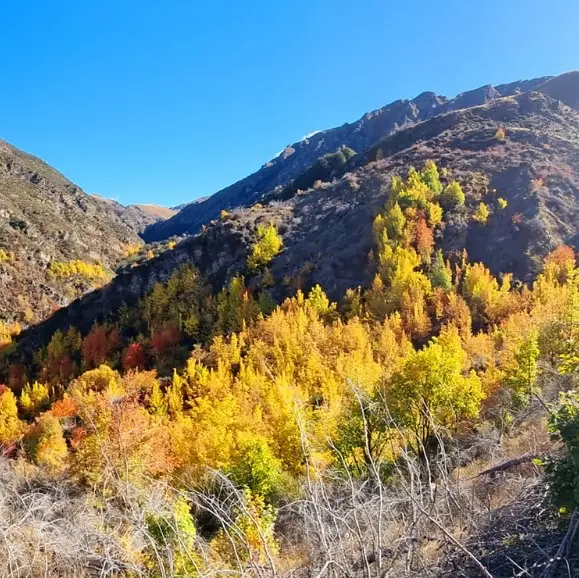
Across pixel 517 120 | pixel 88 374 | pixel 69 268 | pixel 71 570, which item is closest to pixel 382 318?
pixel 88 374

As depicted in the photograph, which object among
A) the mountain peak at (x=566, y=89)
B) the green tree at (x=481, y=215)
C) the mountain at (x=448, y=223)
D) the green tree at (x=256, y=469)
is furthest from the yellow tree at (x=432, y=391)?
the mountain peak at (x=566, y=89)

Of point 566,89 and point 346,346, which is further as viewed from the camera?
point 566,89

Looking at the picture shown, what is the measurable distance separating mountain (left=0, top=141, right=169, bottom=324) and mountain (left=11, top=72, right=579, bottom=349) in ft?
94.7

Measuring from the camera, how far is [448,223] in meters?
63.6

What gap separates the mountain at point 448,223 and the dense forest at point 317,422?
6.53ft

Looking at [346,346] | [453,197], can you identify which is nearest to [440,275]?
[453,197]

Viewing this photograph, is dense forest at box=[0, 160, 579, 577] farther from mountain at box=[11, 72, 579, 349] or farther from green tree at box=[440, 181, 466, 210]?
mountain at box=[11, 72, 579, 349]

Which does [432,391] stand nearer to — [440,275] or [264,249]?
[440,275]

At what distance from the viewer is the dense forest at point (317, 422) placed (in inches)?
162

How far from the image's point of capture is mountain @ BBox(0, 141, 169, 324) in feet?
350

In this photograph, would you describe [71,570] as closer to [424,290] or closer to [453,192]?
[424,290]

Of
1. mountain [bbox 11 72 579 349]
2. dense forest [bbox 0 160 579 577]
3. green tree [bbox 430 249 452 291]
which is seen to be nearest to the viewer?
dense forest [bbox 0 160 579 577]

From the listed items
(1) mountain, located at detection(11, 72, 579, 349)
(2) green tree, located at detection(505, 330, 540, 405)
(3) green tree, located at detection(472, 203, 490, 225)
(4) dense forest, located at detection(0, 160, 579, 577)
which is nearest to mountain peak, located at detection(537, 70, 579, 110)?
(1) mountain, located at detection(11, 72, 579, 349)

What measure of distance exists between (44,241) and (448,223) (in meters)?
103
